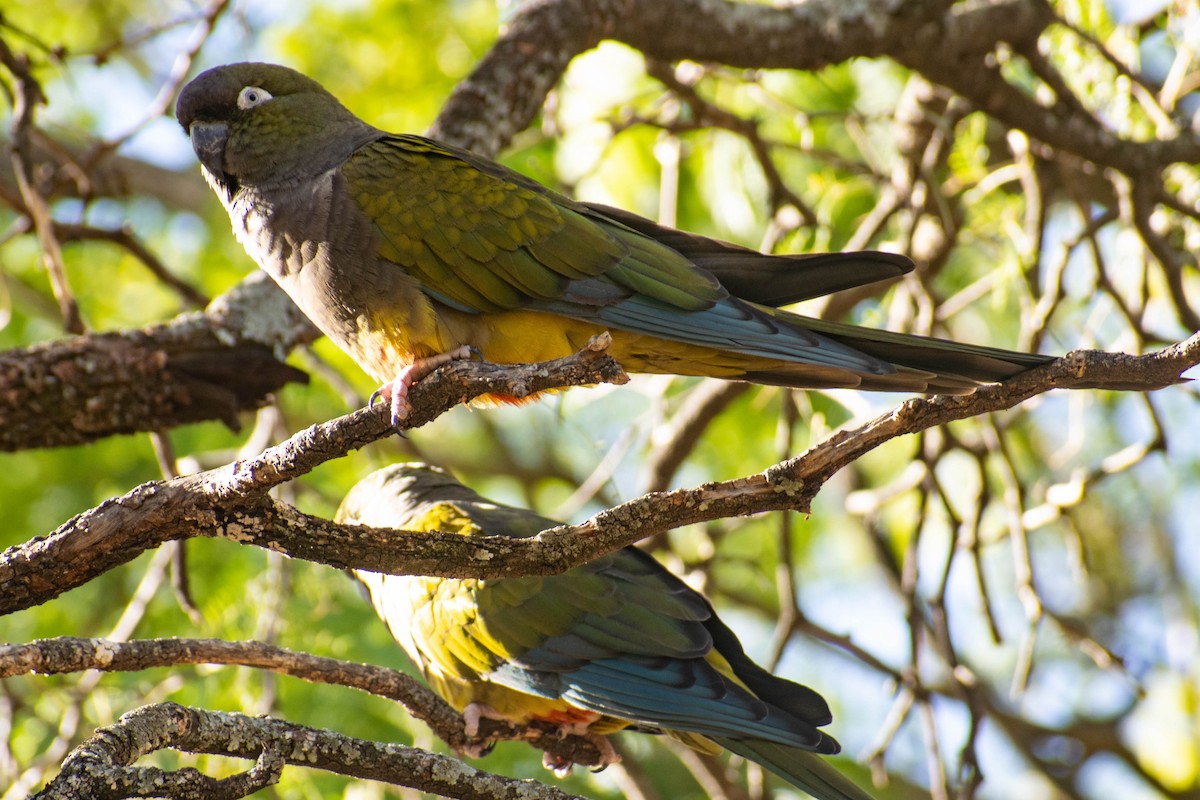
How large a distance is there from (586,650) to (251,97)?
214cm

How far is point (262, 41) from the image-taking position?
6.90 m

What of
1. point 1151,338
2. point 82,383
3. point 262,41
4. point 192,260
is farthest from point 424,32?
point 1151,338

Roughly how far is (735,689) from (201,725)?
1686mm

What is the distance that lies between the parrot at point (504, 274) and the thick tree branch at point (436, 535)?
2.09 feet

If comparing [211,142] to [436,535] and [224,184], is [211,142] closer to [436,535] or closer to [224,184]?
[224,184]

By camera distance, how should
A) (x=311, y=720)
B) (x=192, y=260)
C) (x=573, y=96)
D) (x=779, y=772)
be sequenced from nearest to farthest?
(x=779, y=772), (x=311, y=720), (x=573, y=96), (x=192, y=260)

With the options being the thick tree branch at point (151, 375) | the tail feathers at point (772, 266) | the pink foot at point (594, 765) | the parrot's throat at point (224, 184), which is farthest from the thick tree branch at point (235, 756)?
the parrot's throat at point (224, 184)

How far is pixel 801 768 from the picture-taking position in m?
3.18

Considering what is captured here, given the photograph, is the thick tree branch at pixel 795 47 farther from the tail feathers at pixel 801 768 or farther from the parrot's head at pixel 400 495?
the tail feathers at pixel 801 768

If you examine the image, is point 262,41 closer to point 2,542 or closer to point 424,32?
point 424,32

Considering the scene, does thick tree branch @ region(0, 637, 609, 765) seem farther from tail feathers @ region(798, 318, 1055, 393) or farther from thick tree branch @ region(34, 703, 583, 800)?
tail feathers @ region(798, 318, 1055, 393)

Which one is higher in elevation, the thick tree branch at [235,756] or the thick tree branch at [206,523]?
the thick tree branch at [206,523]

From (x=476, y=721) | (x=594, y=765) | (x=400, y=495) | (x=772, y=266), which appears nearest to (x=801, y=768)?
(x=594, y=765)

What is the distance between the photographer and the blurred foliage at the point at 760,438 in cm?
430
